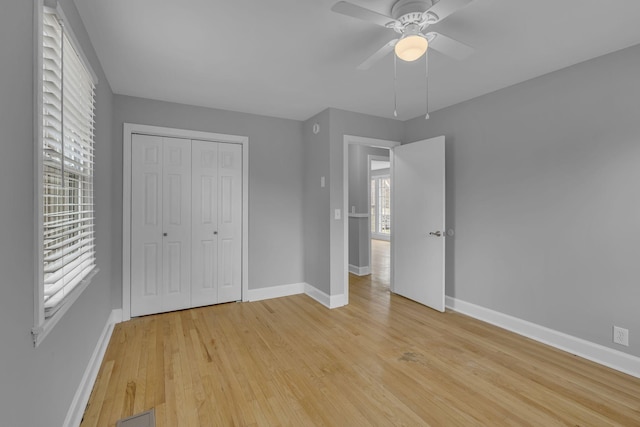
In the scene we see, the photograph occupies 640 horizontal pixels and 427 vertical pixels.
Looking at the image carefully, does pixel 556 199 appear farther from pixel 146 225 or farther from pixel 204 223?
pixel 146 225

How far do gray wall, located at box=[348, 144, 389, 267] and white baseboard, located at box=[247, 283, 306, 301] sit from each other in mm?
1508

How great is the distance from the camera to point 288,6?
178cm

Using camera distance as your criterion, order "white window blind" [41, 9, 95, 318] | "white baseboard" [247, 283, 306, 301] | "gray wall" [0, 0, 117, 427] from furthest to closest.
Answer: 1. "white baseboard" [247, 283, 306, 301]
2. "white window blind" [41, 9, 95, 318]
3. "gray wall" [0, 0, 117, 427]

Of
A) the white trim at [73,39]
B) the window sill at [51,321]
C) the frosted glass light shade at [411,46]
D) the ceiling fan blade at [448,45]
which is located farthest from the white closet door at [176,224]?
the ceiling fan blade at [448,45]

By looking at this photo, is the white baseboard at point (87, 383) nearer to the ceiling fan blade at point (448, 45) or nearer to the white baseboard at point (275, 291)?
the white baseboard at point (275, 291)

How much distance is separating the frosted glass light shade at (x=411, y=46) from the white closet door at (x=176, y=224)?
105 inches

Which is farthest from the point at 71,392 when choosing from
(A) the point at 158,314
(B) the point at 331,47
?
(B) the point at 331,47

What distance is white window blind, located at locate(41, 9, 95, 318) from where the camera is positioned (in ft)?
4.44

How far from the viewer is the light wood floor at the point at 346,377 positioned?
181cm

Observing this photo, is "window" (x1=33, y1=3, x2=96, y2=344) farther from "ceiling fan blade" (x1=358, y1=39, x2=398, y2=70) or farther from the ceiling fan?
"ceiling fan blade" (x1=358, y1=39, x2=398, y2=70)

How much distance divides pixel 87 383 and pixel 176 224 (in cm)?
179

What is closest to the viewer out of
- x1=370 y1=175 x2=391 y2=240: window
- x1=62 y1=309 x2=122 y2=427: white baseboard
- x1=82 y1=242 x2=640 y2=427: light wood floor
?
x1=62 y1=309 x2=122 y2=427: white baseboard

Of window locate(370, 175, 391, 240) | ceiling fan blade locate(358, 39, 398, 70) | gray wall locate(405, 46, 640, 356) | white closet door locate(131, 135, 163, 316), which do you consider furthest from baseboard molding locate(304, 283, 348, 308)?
window locate(370, 175, 391, 240)

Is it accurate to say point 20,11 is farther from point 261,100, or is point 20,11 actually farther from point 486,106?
point 486,106
